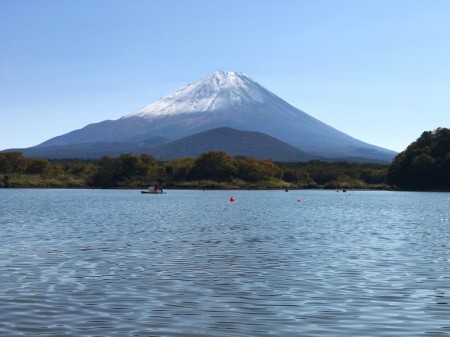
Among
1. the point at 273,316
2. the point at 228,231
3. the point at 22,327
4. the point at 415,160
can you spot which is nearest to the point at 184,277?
the point at 273,316

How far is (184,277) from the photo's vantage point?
81.5 ft

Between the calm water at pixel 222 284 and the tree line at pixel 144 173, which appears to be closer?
the calm water at pixel 222 284

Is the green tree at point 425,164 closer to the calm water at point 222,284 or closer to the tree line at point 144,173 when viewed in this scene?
the tree line at point 144,173

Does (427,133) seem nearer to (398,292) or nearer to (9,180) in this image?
(9,180)

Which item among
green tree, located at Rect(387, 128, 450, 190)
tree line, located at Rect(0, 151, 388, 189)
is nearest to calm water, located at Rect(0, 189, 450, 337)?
green tree, located at Rect(387, 128, 450, 190)

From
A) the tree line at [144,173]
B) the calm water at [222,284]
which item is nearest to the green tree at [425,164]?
the tree line at [144,173]

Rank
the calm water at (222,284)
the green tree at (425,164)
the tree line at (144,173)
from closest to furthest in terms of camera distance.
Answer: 1. the calm water at (222,284)
2. the green tree at (425,164)
3. the tree line at (144,173)

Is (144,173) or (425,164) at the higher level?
(425,164)

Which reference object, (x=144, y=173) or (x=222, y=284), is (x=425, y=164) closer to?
(x=144, y=173)

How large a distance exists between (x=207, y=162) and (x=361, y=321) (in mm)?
176042

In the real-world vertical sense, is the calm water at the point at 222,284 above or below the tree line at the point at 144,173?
below

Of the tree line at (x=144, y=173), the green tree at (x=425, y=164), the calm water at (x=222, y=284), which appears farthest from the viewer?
the tree line at (x=144, y=173)

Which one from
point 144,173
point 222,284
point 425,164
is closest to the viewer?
point 222,284

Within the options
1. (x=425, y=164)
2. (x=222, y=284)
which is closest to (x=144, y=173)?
(x=425, y=164)
